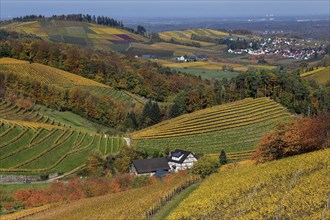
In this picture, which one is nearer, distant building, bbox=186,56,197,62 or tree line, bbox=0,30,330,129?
tree line, bbox=0,30,330,129

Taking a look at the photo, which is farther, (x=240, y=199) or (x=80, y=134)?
(x=80, y=134)

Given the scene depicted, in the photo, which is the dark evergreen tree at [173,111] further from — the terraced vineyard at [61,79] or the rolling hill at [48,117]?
the terraced vineyard at [61,79]

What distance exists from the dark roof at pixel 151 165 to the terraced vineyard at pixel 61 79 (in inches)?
1425

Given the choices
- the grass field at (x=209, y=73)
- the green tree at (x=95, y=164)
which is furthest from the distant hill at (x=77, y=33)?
the green tree at (x=95, y=164)

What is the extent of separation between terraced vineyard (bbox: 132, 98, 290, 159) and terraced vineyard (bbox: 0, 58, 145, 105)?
70.3ft

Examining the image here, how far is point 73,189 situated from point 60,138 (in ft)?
55.9

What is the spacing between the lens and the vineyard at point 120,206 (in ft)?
97.9

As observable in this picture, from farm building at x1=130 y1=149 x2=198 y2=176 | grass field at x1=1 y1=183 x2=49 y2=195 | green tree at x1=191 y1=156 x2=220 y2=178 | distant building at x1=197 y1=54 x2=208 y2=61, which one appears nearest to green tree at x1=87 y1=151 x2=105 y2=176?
farm building at x1=130 y1=149 x2=198 y2=176

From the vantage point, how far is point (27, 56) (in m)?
108

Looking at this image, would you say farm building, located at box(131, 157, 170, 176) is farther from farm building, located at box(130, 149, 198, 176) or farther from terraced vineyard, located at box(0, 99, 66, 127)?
terraced vineyard, located at box(0, 99, 66, 127)

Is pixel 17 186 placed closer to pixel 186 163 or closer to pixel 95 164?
pixel 95 164

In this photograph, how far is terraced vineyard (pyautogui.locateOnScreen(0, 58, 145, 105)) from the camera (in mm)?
93438

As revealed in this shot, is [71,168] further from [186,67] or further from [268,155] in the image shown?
[186,67]

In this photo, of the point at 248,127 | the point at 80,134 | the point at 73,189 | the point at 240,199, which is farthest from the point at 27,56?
the point at 240,199
